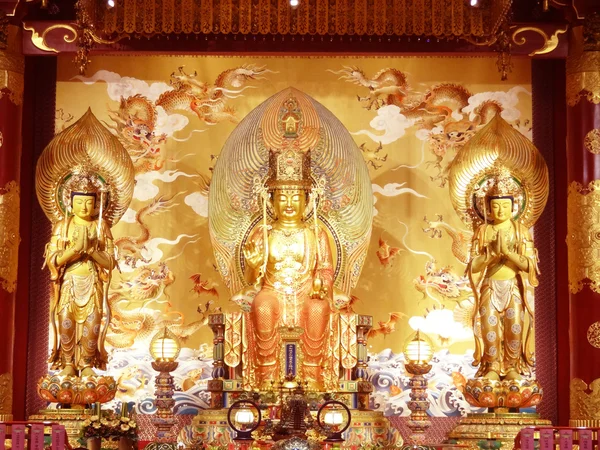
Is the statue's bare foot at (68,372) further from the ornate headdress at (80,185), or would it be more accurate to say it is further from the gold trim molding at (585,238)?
the gold trim molding at (585,238)

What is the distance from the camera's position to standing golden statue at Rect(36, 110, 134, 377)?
9.02 meters

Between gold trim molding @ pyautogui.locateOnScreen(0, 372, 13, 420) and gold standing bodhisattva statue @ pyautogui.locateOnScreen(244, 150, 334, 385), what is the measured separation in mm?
1886

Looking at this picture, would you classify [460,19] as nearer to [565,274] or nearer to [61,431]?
[565,274]

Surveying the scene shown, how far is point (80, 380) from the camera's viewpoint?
29.0 ft

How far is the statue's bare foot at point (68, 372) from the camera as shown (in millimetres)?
8867

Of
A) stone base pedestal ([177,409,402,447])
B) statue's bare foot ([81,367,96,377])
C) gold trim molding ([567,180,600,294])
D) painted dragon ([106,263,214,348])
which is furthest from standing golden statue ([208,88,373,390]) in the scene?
gold trim molding ([567,180,600,294])

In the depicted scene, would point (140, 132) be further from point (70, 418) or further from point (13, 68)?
point (70, 418)

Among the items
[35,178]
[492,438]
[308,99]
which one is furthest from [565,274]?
[35,178]

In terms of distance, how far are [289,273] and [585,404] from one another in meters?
2.47

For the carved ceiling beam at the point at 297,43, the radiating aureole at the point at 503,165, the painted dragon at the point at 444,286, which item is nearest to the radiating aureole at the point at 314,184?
the carved ceiling beam at the point at 297,43

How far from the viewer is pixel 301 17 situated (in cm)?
940

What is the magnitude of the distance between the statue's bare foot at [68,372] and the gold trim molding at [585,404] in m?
3.77

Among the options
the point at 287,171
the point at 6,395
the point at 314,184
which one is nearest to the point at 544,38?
the point at 314,184

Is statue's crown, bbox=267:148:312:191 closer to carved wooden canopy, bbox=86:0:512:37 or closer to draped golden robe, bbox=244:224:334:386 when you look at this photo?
draped golden robe, bbox=244:224:334:386
